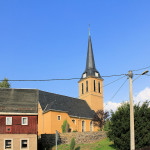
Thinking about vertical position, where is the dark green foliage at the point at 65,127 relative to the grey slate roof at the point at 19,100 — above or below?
below

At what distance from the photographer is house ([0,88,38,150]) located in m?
30.6

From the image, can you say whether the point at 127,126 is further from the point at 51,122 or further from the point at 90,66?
the point at 90,66

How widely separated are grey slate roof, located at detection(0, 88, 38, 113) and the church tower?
31.6m

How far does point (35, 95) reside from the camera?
118ft

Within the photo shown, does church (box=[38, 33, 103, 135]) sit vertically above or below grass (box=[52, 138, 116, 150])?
above

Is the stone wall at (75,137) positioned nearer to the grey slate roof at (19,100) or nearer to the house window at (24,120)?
the house window at (24,120)

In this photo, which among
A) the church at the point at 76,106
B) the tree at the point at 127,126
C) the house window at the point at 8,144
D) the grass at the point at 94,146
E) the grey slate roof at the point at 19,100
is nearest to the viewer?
the tree at the point at 127,126

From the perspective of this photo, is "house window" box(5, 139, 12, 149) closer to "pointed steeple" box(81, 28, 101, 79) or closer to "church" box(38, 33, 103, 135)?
"church" box(38, 33, 103, 135)

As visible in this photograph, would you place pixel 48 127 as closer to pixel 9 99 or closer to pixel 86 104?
pixel 9 99

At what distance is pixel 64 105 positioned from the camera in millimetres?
53625

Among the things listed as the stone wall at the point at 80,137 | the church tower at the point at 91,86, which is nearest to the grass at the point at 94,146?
the stone wall at the point at 80,137

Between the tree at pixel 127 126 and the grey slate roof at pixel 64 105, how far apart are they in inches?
846

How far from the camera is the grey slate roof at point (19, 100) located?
3234cm

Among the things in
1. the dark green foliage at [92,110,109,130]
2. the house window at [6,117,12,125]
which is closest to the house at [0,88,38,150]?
the house window at [6,117,12,125]
